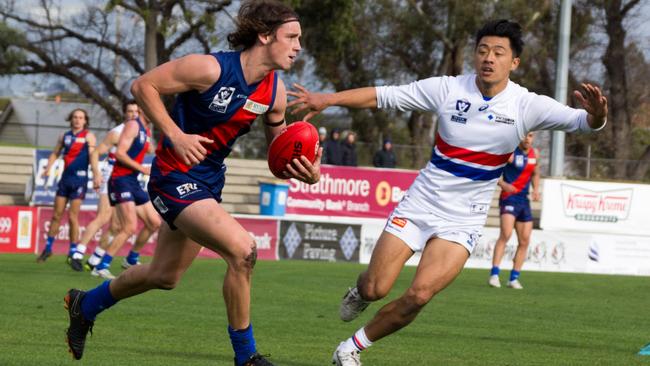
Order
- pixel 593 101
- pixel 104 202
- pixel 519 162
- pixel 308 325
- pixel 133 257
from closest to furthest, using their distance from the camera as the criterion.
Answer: pixel 593 101, pixel 308 325, pixel 133 257, pixel 104 202, pixel 519 162

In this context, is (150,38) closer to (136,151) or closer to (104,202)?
(104,202)

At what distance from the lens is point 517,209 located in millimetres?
17062

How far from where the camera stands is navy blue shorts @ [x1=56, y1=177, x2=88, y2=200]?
57.1 ft

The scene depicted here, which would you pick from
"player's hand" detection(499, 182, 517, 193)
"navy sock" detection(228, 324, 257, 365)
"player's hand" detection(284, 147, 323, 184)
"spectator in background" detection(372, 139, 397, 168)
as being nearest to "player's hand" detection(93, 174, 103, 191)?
"player's hand" detection(499, 182, 517, 193)

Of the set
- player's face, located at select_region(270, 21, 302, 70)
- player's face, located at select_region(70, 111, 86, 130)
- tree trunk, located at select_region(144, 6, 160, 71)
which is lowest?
player's face, located at select_region(70, 111, 86, 130)

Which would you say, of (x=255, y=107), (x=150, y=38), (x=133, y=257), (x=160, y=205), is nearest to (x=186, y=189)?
(x=160, y=205)

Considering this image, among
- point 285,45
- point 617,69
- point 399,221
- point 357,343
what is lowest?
point 357,343

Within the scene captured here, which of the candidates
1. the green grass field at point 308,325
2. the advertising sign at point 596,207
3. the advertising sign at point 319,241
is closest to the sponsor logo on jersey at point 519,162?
the green grass field at point 308,325

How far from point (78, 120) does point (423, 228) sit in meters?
10.6

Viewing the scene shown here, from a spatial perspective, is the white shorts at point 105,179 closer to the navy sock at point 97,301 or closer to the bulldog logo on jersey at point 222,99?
the navy sock at point 97,301

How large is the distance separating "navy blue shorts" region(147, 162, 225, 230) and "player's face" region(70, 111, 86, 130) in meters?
10.6

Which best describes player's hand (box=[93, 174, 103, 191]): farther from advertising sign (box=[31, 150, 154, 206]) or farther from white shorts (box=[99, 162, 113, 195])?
advertising sign (box=[31, 150, 154, 206])

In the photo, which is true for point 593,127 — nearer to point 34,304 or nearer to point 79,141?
point 34,304

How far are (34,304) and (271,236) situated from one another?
1135 centimetres
